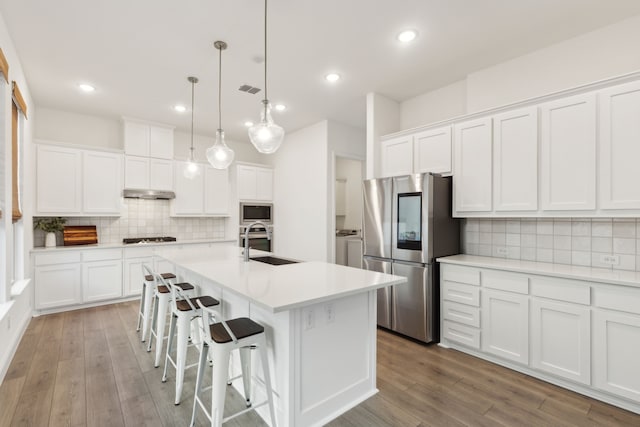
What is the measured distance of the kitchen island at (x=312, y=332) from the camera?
5.98 ft

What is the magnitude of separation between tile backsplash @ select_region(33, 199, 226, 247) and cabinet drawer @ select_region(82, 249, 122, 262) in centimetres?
53

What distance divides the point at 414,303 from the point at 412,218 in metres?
0.89

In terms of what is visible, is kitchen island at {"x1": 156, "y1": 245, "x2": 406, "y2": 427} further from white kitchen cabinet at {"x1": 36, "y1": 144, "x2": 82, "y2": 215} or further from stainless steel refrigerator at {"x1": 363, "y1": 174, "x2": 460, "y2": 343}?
white kitchen cabinet at {"x1": 36, "y1": 144, "x2": 82, "y2": 215}

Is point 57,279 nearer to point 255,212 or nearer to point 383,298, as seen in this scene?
point 255,212

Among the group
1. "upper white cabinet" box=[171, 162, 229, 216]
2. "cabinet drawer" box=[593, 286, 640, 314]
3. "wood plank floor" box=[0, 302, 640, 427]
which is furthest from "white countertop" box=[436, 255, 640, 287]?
"upper white cabinet" box=[171, 162, 229, 216]

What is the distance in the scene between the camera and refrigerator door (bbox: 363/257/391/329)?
349cm

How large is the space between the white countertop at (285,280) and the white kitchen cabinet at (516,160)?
5.06ft

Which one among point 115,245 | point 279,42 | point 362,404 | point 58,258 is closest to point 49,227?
point 58,258

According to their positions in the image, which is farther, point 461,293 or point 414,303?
point 414,303

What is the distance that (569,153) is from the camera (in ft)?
8.43

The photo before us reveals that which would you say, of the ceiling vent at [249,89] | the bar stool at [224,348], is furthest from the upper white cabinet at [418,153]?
the bar stool at [224,348]

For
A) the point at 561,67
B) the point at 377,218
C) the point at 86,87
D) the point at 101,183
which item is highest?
the point at 86,87

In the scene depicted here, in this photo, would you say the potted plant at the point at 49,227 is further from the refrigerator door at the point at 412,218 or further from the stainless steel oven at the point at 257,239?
the refrigerator door at the point at 412,218

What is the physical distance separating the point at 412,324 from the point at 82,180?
4.90 m
